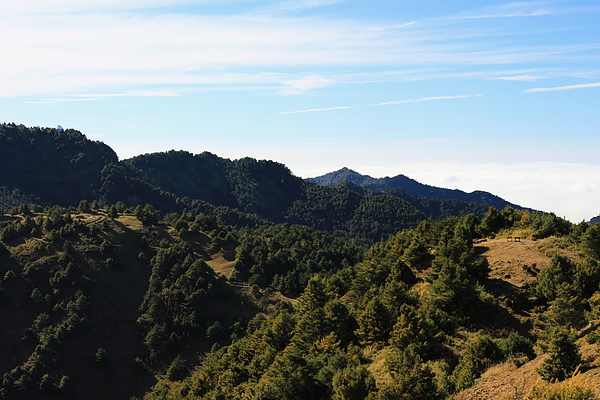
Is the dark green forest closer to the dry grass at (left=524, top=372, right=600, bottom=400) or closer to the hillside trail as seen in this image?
the dry grass at (left=524, top=372, right=600, bottom=400)

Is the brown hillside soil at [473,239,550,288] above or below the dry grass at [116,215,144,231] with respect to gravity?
below

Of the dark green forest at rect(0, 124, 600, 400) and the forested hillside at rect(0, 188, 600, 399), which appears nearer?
the dark green forest at rect(0, 124, 600, 400)

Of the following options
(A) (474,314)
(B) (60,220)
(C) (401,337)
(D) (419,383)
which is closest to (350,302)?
(A) (474,314)

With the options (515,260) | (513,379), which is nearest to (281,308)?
(515,260)

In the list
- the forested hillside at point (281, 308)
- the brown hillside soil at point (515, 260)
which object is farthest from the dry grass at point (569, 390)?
the brown hillside soil at point (515, 260)

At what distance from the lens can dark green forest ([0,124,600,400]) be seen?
32781 mm

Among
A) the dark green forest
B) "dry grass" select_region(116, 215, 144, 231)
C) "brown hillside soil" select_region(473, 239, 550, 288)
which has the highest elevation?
"dry grass" select_region(116, 215, 144, 231)

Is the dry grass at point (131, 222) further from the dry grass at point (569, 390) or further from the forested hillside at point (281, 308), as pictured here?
the dry grass at point (569, 390)

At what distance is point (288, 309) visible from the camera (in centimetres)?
10175

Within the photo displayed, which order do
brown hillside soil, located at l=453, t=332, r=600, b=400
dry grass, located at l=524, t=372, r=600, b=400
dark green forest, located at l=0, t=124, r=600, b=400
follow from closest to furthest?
1. dry grass, located at l=524, t=372, r=600, b=400
2. brown hillside soil, located at l=453, t=332, r=600, b=400
3. dark green forest, located at l=0, t=124, r=600, b=400

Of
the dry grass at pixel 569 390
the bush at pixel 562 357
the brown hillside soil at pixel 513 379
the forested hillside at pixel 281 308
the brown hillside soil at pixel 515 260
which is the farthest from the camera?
the brown hillside soil at pixel 515 260

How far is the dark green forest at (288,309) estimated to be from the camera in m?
32.8

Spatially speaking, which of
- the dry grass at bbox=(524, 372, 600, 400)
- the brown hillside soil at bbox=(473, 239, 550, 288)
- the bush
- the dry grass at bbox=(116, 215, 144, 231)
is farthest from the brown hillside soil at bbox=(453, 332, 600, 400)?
the dry grass at bbox=(116, 215, 144, 231)

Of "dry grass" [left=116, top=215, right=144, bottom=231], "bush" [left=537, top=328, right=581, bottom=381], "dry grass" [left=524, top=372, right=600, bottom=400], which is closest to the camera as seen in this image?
"dry grass" [left=524, top=372, right=600, bottom=400]
